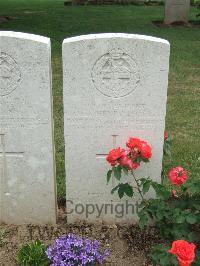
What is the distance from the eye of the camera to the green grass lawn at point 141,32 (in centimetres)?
561

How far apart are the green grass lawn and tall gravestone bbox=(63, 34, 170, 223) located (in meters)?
0.62

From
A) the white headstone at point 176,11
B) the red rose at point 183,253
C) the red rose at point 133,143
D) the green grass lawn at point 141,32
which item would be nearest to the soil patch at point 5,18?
the green grass lawn at point 141,32

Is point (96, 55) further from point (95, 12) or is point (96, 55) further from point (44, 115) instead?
point (95, 12)

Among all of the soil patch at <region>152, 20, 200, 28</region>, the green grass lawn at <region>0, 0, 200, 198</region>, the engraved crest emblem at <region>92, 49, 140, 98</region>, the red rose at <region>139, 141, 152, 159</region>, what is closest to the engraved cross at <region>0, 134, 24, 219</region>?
the green grass lawn at <region>0, 0, 200, 198</region>

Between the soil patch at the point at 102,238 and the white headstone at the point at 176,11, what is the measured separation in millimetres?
11052

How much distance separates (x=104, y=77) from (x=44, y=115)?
0.53 meters

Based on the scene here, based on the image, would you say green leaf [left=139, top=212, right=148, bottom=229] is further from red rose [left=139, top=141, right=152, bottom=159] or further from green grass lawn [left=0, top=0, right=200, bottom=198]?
green grass lawn [left=0, top=0, right=200, bottom=198]

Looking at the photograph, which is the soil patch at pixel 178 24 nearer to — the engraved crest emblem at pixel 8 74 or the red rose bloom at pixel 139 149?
the engraved crest emblem at pixel 8 74

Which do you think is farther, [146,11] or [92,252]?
[146,11]

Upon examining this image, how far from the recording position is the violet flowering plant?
317cm

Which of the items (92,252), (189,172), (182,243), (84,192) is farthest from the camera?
(189,172)

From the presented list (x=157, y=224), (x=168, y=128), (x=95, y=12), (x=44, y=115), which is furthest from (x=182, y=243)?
(x=95, y=12)

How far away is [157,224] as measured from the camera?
348 cm

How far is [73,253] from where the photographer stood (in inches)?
126
